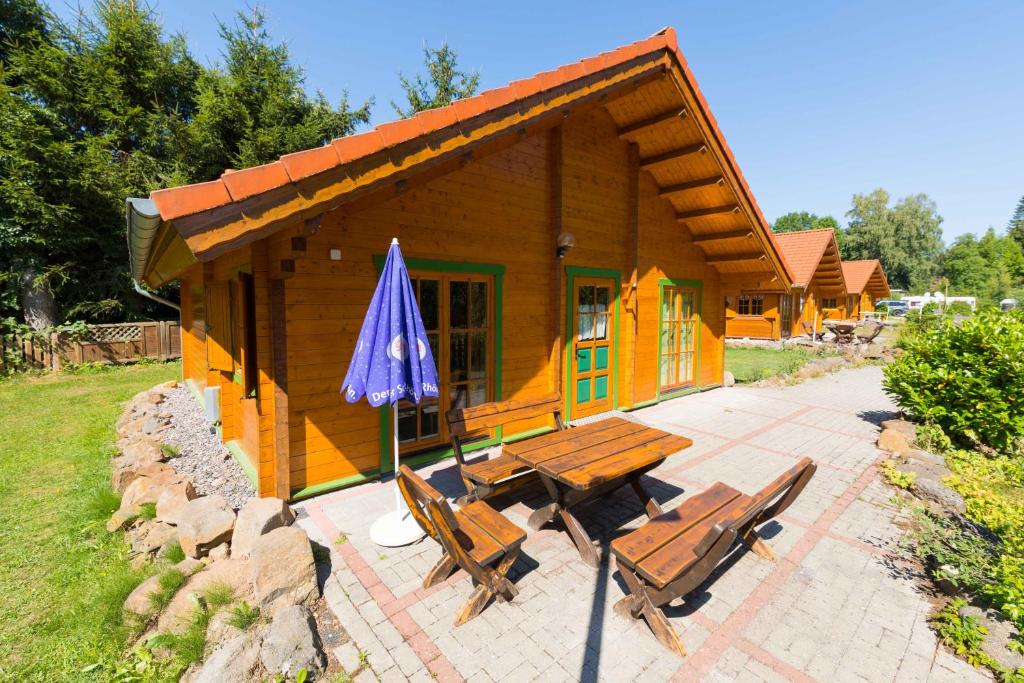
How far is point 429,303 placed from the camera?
5.11 metres

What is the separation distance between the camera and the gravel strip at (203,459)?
14.9 ft

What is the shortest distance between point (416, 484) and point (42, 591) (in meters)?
2.85

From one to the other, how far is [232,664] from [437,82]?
2509 centimetres

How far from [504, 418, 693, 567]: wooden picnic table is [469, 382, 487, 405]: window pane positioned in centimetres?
168

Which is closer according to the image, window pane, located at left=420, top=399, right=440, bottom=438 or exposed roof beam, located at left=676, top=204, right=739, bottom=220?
window pane, located at left=420, top=399, right=440, bottom=438

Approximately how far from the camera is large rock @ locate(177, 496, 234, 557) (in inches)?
125

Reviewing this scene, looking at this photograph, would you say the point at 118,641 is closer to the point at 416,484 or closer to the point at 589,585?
the point at 416,484

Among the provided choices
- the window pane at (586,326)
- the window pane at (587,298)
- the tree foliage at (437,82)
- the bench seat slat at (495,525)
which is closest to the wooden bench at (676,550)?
the bench seat slat at (495,525)

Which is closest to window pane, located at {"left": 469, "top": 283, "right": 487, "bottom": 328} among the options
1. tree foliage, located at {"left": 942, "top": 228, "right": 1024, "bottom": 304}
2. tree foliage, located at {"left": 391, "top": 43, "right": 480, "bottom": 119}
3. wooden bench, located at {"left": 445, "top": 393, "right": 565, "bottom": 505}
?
wooden bench, located at {"left": 445, "top": 393, "right": 565, "bottom": 505}

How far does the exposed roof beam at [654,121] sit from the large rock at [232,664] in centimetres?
729

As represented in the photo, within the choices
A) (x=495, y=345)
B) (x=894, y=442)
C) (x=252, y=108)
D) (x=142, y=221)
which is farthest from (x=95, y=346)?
(x=894, y=442)

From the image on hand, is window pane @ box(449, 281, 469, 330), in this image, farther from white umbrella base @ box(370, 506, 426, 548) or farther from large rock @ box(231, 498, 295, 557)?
large rock @ box(231, 498, 295, 557)

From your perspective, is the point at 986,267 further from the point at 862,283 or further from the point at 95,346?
the point at 95,346

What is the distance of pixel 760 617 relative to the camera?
9.11 ft
